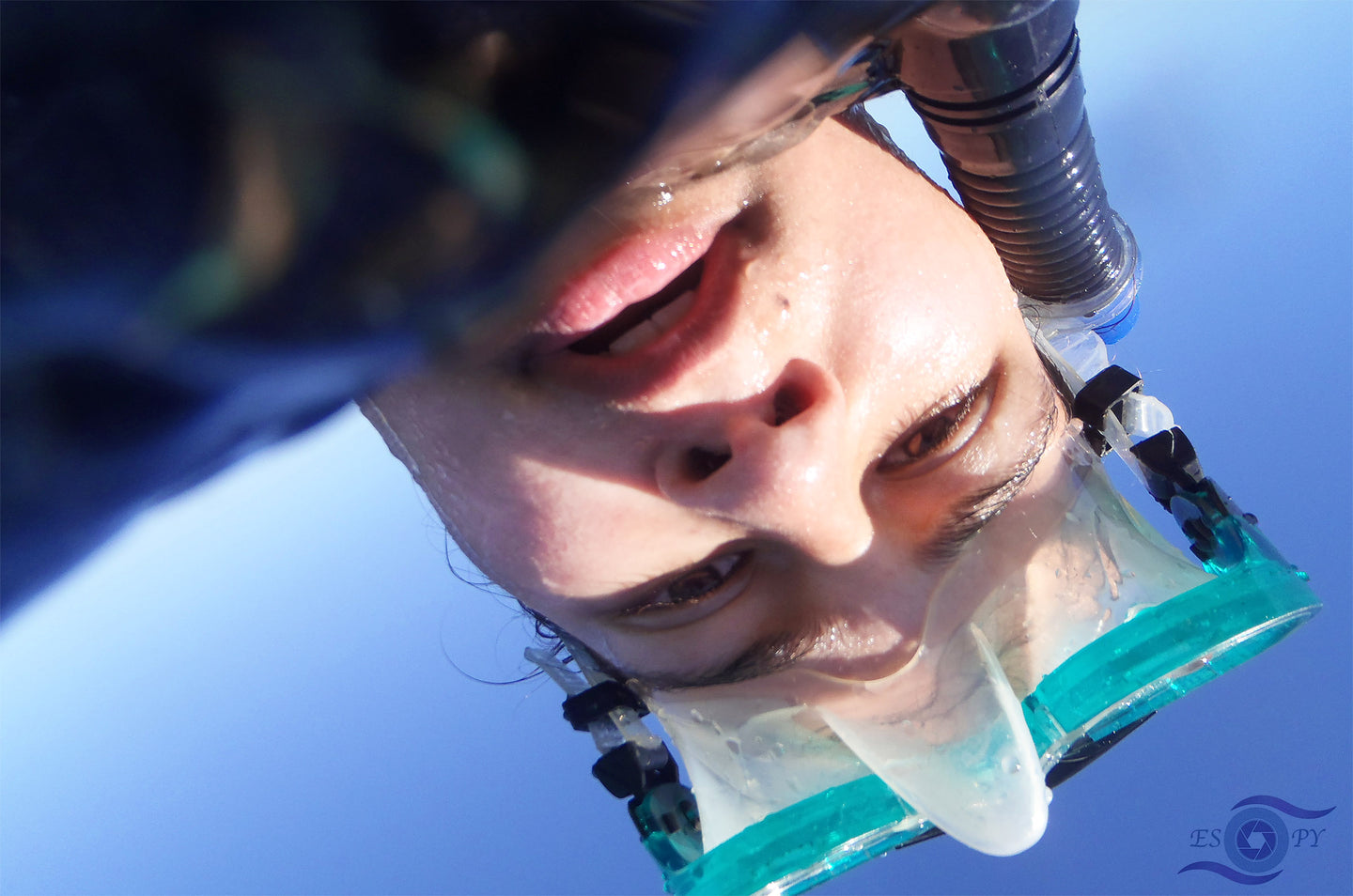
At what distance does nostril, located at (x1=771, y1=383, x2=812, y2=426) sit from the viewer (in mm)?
709

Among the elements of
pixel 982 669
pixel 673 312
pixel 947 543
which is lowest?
pixel 982 669

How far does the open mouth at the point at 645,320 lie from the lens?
27.1 inches

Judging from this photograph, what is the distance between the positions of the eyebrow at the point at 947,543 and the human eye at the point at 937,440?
0.06 m

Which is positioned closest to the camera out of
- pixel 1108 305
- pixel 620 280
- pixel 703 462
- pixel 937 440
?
pixel 620 280

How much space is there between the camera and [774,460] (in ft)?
2.34

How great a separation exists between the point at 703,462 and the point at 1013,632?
0.50 m

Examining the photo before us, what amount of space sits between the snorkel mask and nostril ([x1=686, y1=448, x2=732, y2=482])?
30cm

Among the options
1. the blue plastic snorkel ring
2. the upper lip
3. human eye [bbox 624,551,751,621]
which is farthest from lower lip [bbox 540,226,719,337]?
the blue plastic snorkel ring

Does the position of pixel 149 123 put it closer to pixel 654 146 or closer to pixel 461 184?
pixel 461 184

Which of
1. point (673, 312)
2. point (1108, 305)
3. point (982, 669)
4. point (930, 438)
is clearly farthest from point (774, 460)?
point (1108, 305)

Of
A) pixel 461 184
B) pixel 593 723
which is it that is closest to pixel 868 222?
pixel 461 184

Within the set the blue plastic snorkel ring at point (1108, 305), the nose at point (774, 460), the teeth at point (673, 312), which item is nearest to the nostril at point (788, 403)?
the nose at point (774, 460)

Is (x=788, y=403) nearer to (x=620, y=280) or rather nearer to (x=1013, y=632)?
(x=620, y=280)

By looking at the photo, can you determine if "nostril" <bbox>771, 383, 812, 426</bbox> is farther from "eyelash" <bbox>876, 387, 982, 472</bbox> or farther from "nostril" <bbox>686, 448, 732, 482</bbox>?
"eyelash" <bbox>876, 387, 982, 472</bbox>
